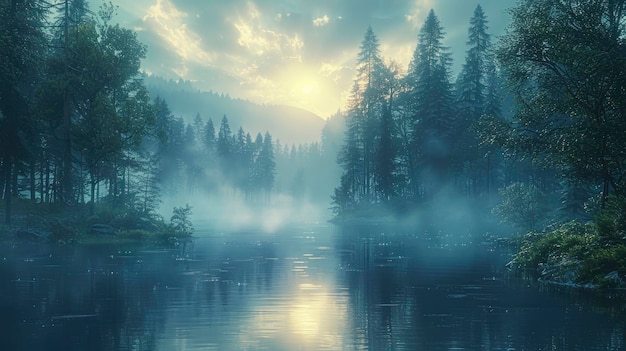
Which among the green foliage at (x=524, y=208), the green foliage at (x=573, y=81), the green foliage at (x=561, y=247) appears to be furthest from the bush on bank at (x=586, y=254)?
the green foliage at (x=524, y=208)

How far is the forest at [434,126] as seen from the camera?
85.0 ft

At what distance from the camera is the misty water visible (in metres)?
12.5

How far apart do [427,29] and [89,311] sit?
255ft

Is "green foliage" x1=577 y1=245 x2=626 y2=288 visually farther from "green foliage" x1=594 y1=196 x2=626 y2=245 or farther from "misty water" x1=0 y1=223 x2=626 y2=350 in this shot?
"misty water" x1=0 y1=223 x2=626 y2=350

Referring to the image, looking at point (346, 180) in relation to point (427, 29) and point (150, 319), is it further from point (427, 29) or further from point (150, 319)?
point (150, 319)

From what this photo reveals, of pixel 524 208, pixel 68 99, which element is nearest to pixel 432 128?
pixel 524 208

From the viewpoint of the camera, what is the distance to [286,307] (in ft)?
55.0

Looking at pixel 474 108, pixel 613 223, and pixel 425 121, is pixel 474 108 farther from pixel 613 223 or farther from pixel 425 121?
pixel 613 223

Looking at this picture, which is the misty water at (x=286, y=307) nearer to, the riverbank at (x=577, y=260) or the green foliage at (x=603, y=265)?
the riverbank at (x=577, y=260)

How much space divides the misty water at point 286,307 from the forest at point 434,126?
17.3 feet

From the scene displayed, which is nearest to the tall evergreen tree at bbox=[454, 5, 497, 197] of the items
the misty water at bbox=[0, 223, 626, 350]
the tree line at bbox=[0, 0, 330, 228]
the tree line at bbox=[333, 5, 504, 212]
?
the tree line at bbox=[333, 5, 504, 212]

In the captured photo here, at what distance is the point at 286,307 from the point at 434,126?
6169 centimetres

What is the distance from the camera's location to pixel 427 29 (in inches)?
3376

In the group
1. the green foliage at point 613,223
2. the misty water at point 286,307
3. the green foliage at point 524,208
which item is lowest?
the misty water at point 286,307
